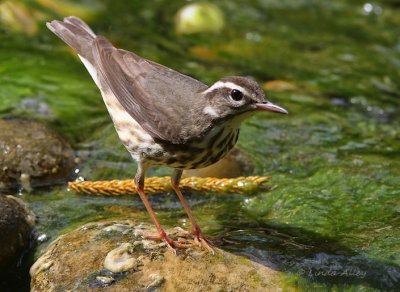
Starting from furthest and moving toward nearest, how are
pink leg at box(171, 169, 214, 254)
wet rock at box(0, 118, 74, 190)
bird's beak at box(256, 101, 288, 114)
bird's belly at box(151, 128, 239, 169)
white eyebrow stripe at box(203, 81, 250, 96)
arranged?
wet rock at box(0, 118, 74, 190) < pink leg at box(171, 169, 214, 254) < bird's belly at box(151, 128, 239, 169) < white eyebrow stripe at box(203, 81, 250, 96) < bird's beak at box(256, 101, 288, 114)

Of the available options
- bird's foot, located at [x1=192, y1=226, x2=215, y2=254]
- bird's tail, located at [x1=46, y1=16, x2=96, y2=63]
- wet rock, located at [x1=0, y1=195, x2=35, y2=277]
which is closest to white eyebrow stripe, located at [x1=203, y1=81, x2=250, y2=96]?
bird's foot, located at [x1=192, y1=226, x2=215, y2=254]

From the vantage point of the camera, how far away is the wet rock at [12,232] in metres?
5.52

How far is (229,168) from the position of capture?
6.77 meters

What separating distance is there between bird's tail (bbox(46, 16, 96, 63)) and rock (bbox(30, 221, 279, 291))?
6.31 feet

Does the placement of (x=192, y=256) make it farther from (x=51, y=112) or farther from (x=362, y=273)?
(x=51, y=112)

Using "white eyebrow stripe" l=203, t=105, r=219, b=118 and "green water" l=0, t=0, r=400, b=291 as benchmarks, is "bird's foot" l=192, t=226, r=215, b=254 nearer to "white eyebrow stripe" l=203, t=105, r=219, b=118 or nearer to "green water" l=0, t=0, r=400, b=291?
"green water" l=0, t=0, r=400, b=291

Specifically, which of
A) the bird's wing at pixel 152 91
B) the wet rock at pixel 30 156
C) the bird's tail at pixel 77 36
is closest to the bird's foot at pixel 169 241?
the bird's wing at pixel 152 91

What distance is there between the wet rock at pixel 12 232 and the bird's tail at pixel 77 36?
5.09ft

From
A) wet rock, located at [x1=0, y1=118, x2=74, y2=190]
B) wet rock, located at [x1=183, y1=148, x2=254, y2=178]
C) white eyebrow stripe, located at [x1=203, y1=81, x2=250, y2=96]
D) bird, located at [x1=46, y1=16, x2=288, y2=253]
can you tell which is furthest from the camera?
wet rock, located at [x1=183, y1=148, x2=254, y2=178]

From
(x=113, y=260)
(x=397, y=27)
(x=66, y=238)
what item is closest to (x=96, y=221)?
(x=66, y=238)

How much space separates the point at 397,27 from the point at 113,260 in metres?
8.47

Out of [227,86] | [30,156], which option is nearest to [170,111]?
[227,86]

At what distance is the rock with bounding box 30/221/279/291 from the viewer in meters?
4.85

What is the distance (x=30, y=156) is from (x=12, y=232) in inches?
42.8
